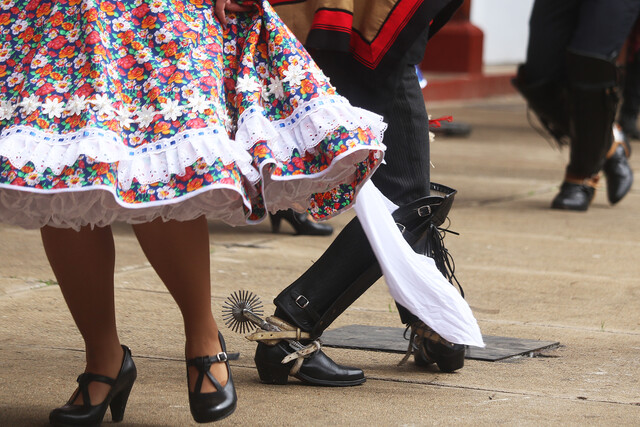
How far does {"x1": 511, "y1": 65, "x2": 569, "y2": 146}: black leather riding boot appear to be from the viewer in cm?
605

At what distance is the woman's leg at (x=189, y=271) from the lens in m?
2.37

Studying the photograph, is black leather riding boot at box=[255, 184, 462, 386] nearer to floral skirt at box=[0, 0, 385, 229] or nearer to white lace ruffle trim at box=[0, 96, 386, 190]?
floral skirt at box=[0, 0, 385, 229]

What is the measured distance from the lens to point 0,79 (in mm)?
2354

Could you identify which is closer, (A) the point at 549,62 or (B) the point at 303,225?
(B) the point at 303,225

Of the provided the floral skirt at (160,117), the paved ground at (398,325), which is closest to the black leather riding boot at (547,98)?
the paved ground at (398,325)

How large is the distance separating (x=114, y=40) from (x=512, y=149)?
7.66 metres


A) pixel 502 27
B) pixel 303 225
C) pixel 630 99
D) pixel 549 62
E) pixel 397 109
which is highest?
pixel 397 109

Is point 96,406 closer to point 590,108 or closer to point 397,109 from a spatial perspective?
point 397,109

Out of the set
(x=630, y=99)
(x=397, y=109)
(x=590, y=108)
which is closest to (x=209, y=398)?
(x=397, y=109)

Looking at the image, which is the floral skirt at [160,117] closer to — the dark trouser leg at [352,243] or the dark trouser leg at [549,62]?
the dark trouser leg at [352,243]

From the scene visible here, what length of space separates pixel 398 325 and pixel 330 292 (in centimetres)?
78

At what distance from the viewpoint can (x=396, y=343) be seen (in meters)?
3.29

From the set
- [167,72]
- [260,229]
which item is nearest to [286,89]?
[167,72]

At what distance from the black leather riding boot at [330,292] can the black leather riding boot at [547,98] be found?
337 cm
